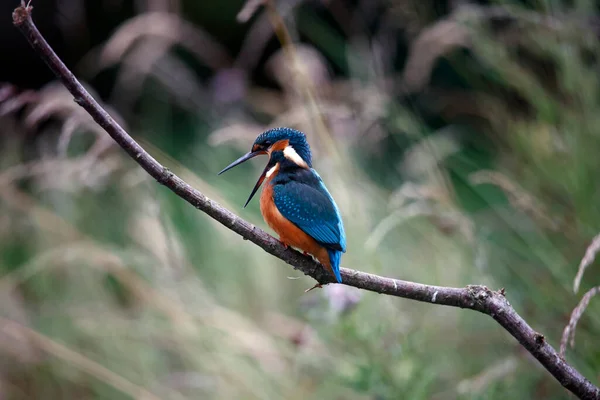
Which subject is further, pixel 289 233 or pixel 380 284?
pixel 289 233

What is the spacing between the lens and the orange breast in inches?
63.9

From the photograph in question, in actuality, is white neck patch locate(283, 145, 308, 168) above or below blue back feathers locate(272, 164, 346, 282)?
above

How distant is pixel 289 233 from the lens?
168cm

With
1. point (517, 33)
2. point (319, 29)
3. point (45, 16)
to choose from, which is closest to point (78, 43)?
point (45, 16)

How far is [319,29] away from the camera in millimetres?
4355

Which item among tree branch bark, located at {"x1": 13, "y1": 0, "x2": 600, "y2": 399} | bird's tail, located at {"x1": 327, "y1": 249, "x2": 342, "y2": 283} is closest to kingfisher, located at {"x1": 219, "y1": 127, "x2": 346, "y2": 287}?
bird's tail, located at {"x1": 327, "y1": 249, "x2": 342, "y2": 283}

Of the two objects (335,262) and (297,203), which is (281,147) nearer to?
(297,203)

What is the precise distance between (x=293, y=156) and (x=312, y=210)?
0.22 m

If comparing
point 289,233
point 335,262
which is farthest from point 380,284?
point 289,233

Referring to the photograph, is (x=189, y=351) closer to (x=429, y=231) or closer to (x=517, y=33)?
(x=429, y=231)

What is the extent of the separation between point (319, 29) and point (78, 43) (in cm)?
220

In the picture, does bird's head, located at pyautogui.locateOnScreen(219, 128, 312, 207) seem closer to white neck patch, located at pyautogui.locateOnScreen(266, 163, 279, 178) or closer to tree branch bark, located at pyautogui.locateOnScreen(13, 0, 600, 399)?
white neck patch, located at pyautogui.locateOnScreen(266, 163, 279, 178)

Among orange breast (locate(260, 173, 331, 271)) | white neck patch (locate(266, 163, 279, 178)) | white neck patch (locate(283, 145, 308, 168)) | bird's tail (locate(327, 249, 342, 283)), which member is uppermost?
white neck patch (locate(283, 145, 308, 168))

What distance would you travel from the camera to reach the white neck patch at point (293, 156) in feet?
6.05
